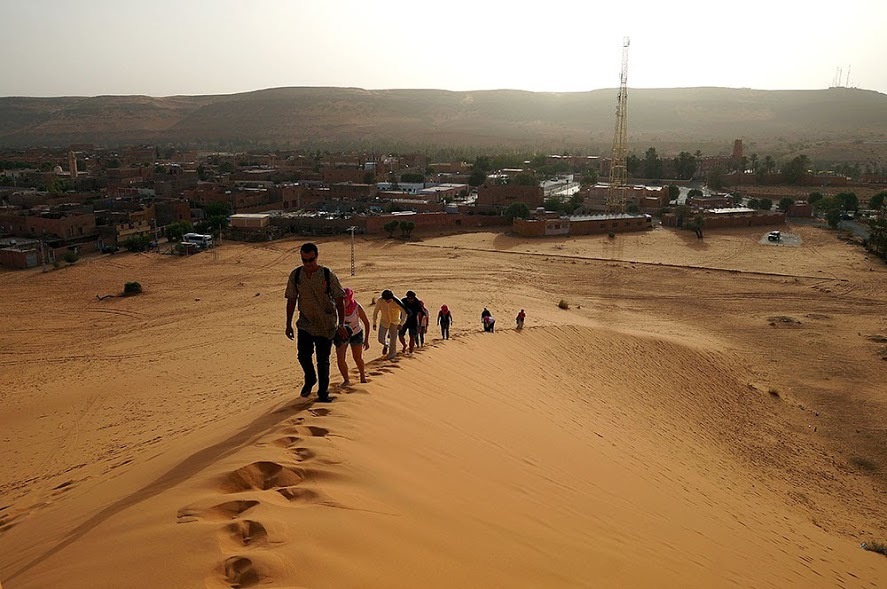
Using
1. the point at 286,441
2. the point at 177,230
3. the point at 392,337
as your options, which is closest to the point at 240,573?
the point at 286,441

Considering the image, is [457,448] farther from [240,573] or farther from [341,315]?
[240,573]

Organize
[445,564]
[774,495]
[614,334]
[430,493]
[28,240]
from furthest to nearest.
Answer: [28,240]
[614,334]
[774,495]
[430,493]
[445,564]

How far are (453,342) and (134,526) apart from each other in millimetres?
7615

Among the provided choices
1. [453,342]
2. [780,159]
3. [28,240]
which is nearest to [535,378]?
[453,342]

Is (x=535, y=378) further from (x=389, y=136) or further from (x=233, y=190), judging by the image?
(x=389, y=136)

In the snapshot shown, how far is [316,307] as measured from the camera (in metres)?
6.15

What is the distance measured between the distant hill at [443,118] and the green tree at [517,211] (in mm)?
76583

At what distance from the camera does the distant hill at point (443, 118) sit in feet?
439

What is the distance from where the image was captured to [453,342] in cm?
1094

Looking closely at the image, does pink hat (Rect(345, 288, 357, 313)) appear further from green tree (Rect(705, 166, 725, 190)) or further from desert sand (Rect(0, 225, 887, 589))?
A: green tree (Rect(705, 166, 725, 190))

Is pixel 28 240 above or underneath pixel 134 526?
underneath

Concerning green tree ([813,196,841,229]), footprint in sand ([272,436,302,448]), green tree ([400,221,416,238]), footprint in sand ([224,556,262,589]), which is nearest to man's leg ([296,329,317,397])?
footprint in sand ([272,436,302,448])

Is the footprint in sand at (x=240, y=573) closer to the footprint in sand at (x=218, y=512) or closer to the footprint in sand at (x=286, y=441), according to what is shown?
the footprint in sand at (x=218, y=512)

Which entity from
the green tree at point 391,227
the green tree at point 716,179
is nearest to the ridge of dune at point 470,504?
the green tree at point 391,227
